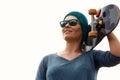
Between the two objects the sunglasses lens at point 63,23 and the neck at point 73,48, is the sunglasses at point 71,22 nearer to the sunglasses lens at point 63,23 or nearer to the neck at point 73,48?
the sunglasses lens at point 63,23

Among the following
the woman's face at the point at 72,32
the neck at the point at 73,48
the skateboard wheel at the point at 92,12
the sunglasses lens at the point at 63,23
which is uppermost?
the skateboard wheel at the point at 92,12

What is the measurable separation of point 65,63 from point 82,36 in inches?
15.5

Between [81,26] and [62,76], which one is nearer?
[62,76]

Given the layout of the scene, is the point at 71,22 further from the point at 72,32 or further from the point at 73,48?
the point at 73,48

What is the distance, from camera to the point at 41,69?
14.1 feet

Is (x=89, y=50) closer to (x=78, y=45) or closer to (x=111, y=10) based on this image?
(x=78, y=45)

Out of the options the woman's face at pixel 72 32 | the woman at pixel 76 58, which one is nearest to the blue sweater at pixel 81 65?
the woman at pixel 76 58

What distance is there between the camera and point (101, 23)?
410cm

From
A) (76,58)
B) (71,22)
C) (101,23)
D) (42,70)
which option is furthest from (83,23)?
(42,70)

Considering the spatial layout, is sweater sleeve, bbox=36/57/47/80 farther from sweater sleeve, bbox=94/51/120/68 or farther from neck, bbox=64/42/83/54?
sweater sleeve, bbox=94/51/120/68

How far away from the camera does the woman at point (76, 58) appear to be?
3.95 metres

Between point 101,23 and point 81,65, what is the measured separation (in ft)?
1.59

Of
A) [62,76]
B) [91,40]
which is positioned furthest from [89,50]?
[62,76]

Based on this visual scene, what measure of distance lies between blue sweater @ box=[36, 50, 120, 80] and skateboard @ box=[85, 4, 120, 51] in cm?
11
